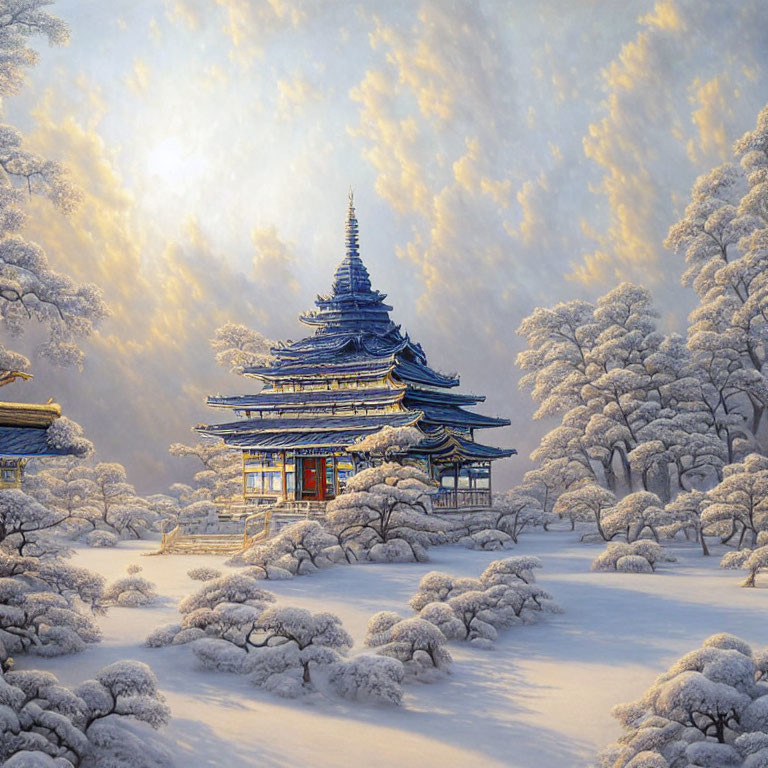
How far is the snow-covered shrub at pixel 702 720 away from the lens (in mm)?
11070

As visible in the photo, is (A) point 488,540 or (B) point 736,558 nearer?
(B) point 736,558

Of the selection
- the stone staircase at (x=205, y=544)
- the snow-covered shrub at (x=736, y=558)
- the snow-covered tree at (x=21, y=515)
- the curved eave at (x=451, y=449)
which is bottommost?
the snow-covered shrub at (x=736, y=558)

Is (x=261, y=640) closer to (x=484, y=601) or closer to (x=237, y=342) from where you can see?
(x=484, y=601)

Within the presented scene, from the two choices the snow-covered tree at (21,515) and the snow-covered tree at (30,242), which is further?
the snow-covered tree at (30,242)

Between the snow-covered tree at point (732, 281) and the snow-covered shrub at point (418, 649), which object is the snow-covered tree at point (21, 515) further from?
the snow-covered tree at point (732, 281)

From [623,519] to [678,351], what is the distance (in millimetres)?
14167

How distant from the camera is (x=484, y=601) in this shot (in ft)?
62.8

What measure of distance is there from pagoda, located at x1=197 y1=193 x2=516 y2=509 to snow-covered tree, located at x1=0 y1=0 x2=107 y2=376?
14.5 m

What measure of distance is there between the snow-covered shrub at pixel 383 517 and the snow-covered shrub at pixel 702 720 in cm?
1734

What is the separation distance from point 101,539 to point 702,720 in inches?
1155

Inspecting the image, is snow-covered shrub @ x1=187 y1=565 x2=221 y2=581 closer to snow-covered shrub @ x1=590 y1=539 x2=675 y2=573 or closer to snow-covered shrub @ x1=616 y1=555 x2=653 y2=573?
snow-covered shrub @ x1=590 y1=539 x2=675 y2=573

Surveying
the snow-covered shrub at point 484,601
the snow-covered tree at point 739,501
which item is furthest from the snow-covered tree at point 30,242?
the snow-covered tree at point 739,501

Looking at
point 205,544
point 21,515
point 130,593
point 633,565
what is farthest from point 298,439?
point 21,515

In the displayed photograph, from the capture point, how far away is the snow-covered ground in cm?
1235
